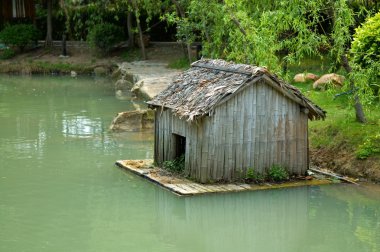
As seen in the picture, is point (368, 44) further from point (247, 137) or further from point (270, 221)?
point (270, 221)

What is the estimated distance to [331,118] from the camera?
17.4m

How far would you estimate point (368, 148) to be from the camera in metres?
15.1

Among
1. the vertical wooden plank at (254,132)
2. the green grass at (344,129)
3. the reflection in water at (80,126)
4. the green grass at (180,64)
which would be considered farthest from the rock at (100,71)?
the vertical wooden plank at (254,132)

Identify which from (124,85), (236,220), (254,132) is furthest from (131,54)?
(236,220)

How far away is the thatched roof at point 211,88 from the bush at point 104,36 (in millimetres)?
20612

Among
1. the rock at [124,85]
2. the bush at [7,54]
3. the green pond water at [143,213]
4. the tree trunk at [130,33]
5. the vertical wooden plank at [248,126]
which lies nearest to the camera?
the green pond water at [143,213]

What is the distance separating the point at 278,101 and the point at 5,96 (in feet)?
54.1

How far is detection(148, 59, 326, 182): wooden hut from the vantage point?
14055 millimetres

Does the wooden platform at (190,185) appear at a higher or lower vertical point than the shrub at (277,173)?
lower

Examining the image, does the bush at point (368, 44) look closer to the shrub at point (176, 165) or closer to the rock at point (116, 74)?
the shrub at point (176, 165)

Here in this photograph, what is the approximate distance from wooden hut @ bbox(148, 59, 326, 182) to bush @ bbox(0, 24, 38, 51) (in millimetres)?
24006

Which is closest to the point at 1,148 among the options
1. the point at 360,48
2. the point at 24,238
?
the point at 24,238

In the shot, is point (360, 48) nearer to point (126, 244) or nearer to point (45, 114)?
point (126, 244)

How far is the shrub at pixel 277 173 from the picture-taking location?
48.0 feet
